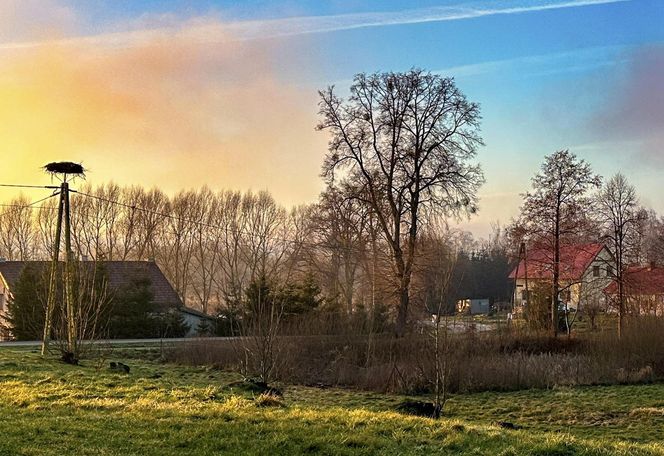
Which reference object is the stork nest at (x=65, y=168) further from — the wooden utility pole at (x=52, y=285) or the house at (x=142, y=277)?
the house at (x=142, y=277)

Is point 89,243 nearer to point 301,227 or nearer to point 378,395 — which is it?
point 301,227

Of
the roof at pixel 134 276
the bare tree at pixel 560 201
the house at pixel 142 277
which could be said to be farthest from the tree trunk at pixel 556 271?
the roof at pixel 134 276

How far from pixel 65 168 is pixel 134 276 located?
17.2m

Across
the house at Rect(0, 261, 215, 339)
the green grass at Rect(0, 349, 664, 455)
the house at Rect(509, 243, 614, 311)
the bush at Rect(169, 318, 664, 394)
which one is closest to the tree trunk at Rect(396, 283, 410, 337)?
the bush at Rect(169, 318, 664, 394)

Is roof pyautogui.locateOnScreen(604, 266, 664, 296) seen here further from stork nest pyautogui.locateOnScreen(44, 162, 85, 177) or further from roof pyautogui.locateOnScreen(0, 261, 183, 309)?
stork nest pyautogui.locateOnScreen(44, 162, 85, 177)

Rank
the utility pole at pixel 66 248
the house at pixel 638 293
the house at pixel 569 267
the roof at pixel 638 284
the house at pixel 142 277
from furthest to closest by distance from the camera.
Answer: the house at pixel 142 277 → the house at pixel 569 267 → the roof at pixel 638 284 → the house at pixel 638 293 → the utility pole at pixel 66 248

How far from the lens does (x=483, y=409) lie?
1549cm

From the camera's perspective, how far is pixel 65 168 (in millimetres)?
19453

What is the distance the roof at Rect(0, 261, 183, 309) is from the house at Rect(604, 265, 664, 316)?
23.8 metres

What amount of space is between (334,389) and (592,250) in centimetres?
2297

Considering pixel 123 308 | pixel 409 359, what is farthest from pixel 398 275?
pixel 123 308

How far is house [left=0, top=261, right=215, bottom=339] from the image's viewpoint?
3531 cm

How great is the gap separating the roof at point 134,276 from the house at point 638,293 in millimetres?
23826

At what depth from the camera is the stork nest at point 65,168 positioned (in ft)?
63.8
